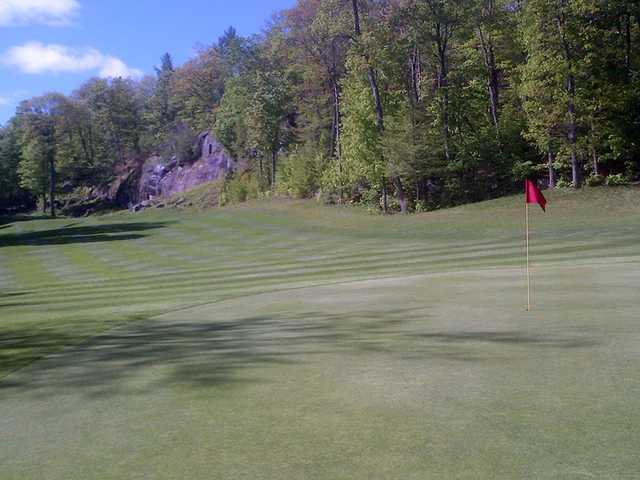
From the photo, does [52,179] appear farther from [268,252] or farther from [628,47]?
[628,47]

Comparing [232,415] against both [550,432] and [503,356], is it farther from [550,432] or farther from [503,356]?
[503,356]

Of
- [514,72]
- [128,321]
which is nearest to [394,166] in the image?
[514,72]

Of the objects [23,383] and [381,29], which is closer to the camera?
[23,383]

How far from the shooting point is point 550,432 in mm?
4305

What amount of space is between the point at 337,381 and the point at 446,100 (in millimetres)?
36002

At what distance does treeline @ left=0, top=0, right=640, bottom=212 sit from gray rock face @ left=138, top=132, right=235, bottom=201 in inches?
539

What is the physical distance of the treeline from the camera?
1323 inches

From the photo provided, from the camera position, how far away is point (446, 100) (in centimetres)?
3934

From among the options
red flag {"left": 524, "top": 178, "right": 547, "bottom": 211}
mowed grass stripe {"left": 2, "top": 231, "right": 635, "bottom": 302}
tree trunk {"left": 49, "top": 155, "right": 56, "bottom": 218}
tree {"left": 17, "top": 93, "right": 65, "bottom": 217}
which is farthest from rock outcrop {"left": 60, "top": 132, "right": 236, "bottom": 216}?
red flag {"left": 524, "top": 178, "right": 547, "bottom": 211}

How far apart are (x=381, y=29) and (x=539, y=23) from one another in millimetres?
9727

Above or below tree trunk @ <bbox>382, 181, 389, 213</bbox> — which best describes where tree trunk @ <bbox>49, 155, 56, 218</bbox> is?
above

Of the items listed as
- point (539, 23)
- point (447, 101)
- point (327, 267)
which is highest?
point (539, 23)

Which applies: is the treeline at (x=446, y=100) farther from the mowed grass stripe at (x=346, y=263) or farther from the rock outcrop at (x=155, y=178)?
the rock outcrop at (x=155, y=178)

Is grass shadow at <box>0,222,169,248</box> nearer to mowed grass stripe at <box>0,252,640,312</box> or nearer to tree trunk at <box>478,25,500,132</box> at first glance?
mowed grass stripe at <box>0,252,640,312</box>
